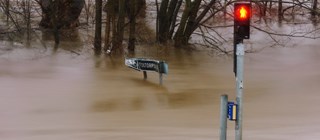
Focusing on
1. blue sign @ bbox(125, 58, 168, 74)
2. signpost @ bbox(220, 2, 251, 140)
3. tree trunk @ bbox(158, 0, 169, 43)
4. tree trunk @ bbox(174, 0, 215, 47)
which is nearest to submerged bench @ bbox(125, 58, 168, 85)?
blue sign @ bbox(125, 58, 168, 74)

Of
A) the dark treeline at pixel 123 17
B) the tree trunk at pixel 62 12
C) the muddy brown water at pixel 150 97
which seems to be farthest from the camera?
the tree trunk at pixel 62 12

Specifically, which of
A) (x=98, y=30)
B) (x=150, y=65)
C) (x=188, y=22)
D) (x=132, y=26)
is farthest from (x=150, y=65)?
(x=188, y=22)

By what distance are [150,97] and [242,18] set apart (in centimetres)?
772

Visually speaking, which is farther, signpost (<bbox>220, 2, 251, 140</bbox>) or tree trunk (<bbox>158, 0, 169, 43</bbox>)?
tree trunk (<bbox>158, 0, 169, 43</bbox>)

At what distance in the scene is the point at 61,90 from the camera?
16219 mm

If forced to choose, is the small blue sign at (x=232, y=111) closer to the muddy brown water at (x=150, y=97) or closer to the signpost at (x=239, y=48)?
the signpost at (x=239, y=48)

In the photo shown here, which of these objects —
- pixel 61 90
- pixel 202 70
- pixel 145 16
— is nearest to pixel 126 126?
pixel 61 90

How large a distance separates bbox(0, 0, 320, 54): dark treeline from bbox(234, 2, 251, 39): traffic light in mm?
14672

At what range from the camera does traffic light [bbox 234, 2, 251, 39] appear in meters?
7.90

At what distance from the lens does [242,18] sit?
312 inches

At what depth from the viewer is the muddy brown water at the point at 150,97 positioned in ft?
36.8

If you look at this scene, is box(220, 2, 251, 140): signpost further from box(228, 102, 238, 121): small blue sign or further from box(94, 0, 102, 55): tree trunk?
box(94, 0, 102, 55): tree trunk

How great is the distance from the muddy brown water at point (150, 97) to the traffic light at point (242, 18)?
9.15ft

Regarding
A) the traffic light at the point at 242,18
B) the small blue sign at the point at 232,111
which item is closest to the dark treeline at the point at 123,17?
the traffic light at the point at 242,18
